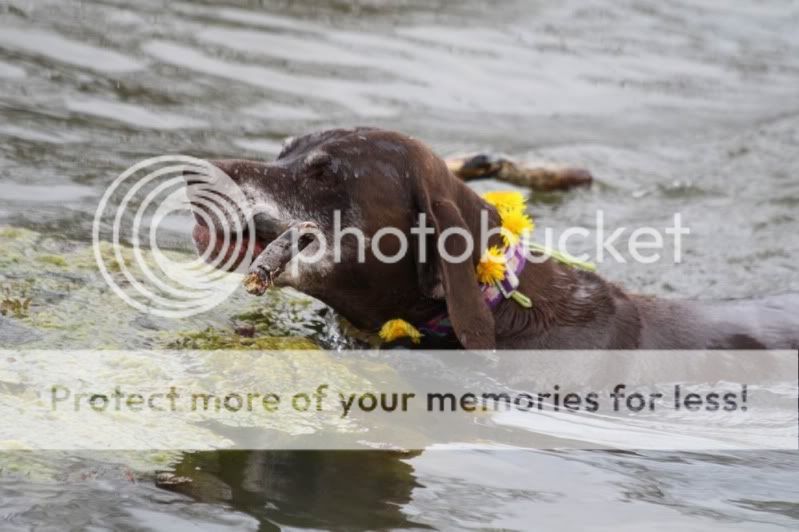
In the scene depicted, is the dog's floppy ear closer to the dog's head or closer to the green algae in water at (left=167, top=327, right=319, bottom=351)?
the dog's head

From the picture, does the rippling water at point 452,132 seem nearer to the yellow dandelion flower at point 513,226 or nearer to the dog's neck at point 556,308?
the dog's neck at point 556,308

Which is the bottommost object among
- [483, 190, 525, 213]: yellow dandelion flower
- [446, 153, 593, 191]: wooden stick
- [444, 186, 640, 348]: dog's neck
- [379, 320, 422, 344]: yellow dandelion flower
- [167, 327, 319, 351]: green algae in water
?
[167, 327, 319, 351]: green algae in water

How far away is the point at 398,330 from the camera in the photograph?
16.7 ft

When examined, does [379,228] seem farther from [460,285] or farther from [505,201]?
[505,201]

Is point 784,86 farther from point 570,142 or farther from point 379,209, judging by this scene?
point 379,209

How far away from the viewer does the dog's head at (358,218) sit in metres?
4.83

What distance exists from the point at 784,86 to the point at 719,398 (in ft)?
22.0

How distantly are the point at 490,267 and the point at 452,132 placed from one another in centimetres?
470

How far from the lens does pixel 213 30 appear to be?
10.7 m

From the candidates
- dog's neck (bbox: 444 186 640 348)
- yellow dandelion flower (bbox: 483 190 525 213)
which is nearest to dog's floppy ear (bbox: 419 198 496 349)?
dog's neck (bbox: 444 186 640 348)

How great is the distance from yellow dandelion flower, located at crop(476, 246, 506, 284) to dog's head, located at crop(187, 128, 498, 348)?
5cm

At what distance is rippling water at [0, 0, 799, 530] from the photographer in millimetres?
3967

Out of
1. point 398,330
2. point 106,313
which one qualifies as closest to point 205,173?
point 106,313

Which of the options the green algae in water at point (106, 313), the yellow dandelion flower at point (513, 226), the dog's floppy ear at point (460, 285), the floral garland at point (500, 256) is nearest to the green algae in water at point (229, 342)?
the green algae in water at point (106, 313)
